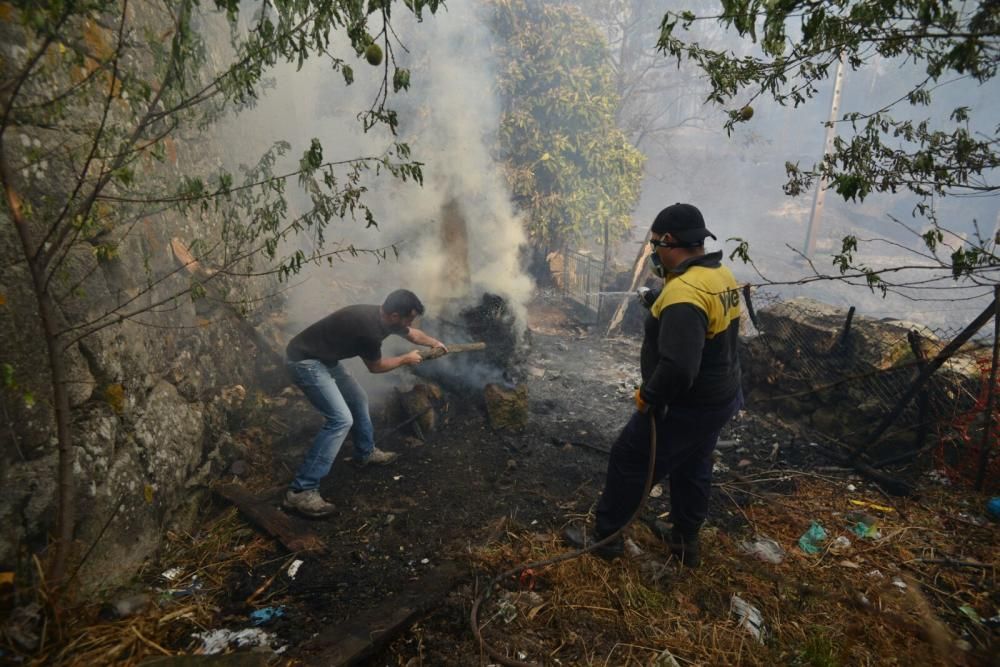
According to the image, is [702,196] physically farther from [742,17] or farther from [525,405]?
[742,17]

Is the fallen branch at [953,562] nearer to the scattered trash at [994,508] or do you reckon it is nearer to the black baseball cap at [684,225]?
the scattered trash at [994,508]

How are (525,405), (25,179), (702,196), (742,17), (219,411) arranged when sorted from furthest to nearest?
(702,196)
(525,405)
(219,411)
(25,179)
(742,17)

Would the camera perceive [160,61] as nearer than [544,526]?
Yes

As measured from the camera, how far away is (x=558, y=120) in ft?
39.3

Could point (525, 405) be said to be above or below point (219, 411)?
below

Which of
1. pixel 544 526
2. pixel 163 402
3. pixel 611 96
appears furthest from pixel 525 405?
pixel 611 96

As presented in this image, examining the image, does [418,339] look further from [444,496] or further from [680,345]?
[680,345]

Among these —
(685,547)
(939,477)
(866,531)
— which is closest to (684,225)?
(685,547)

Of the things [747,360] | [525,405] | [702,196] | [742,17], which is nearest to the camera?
[742,17]

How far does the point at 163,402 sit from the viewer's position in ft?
12.5

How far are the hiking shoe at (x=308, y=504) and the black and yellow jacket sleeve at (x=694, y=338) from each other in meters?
2.72

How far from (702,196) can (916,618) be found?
28.1 metres

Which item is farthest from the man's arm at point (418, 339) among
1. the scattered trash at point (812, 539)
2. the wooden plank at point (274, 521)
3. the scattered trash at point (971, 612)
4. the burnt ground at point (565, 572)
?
the scattered trash at point (971, 612)

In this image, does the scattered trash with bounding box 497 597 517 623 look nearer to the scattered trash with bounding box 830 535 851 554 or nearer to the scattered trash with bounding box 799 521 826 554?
the scattered trash with bounding box 799 521 826 554
